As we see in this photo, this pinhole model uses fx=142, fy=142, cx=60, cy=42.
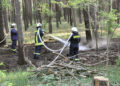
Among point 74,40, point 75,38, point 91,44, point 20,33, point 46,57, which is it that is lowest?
point 46,57

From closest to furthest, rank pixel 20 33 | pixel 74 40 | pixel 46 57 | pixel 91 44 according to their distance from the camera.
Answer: pixel 20 33, pixel 74 40, pixel 46 57, pixel 91 44

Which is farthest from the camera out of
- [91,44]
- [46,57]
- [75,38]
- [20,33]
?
[91,44]

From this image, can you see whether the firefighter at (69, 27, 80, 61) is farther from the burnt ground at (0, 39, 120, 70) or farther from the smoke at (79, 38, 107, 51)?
the smoke at (79, 38, 107, 51)

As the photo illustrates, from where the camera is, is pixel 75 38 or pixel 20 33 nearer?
pixel 20 33

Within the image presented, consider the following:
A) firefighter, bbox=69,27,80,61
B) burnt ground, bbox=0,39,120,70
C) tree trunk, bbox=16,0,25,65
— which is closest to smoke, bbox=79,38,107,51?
burnt ground, bbox=0,39,120,70

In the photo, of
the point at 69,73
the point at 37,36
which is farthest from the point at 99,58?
the point at 69,73

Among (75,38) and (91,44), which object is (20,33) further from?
(91,44)

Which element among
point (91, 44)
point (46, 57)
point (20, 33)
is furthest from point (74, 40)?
point (91, 44)

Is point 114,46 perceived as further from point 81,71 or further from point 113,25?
point 81,71

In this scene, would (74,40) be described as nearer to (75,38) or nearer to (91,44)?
(75,38)

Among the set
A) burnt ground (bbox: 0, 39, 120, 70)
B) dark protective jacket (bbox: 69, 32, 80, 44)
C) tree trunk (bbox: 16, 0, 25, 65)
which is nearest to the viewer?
tree trunk (bbox: 16, 0, 25, 65)

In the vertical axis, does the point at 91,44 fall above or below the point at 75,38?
below

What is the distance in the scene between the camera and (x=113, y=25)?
5531mm

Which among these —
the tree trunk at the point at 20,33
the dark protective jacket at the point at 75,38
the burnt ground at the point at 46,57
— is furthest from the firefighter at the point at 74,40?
the tree trunk at the point at 20,33
